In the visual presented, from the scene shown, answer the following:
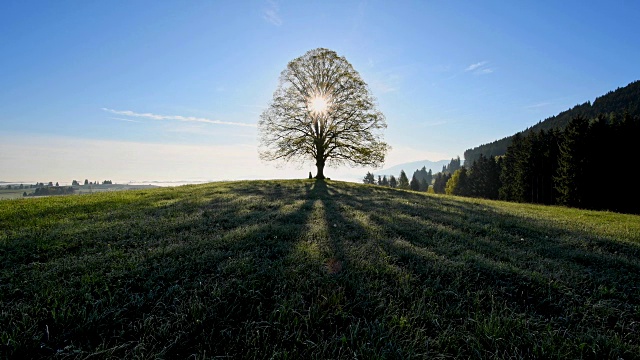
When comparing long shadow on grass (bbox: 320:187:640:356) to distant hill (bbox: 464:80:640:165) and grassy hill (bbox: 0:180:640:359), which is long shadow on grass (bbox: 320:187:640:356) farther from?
distant hill (bbox: 464:80:640:165)

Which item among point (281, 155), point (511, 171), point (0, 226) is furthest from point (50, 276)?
point (511, 171)

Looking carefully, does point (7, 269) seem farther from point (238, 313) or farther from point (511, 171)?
point (511, 171)

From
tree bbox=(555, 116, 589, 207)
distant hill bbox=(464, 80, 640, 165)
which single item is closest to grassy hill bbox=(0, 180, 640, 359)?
tree bbox=(555, 116, 589, 207)

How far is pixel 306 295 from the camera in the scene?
411cm

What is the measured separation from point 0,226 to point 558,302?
14584 millimetres

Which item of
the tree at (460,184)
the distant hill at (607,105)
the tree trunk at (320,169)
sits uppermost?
the distant hill at (607,105)

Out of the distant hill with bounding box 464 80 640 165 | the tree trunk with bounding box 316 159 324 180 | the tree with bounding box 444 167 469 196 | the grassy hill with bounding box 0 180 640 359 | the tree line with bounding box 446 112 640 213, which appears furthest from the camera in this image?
the distant hill with bounding box 464 80 640 165

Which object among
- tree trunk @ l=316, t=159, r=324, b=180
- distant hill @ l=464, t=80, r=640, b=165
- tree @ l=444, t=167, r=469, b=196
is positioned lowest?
tree @ l=444, t=167, r=469, b=196

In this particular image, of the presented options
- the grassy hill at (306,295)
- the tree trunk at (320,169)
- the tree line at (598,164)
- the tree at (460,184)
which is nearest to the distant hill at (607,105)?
the tree at (460,184)

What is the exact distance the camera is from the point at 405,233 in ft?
27.1

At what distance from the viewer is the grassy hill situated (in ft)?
10.1

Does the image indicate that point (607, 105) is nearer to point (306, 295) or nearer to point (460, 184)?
point (460, 184)

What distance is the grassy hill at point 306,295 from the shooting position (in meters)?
3.08

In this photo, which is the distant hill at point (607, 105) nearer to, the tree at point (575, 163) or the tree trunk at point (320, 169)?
the tree at point (575, 163)
